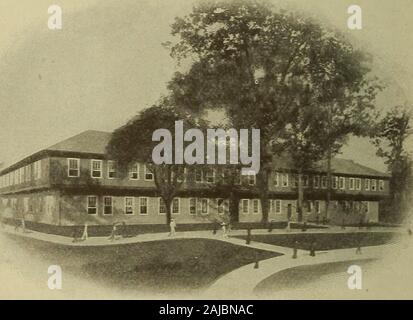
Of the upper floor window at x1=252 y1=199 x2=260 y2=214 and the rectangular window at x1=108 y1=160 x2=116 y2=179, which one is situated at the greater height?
the rectangular window at x1=108 y1=160 x2=116 y2=179

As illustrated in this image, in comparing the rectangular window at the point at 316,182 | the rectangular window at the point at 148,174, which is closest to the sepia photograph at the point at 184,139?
the rectangular window at the point at 148,174

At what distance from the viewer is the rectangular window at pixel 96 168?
4.51m

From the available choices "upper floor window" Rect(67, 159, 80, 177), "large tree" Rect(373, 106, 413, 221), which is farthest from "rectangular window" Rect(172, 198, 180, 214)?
"large tree" Rect(373, 106, 413, 221)

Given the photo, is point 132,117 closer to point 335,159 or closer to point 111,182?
point 111,182

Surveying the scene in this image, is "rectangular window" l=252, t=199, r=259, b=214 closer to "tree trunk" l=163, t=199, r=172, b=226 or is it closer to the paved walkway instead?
the paved walkway

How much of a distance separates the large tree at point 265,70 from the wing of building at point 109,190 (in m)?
0.16

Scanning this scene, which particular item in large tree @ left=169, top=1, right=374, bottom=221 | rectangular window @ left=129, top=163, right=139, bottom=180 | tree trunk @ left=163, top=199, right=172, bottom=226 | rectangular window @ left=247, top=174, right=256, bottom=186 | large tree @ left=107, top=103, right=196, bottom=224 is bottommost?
tree trunk @ left=163, top=199, right=172, bottom=226

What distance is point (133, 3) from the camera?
178 inches

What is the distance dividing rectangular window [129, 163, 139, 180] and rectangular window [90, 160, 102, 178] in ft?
0.79

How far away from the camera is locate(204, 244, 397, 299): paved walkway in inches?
176

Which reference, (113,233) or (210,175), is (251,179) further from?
(113,233)
